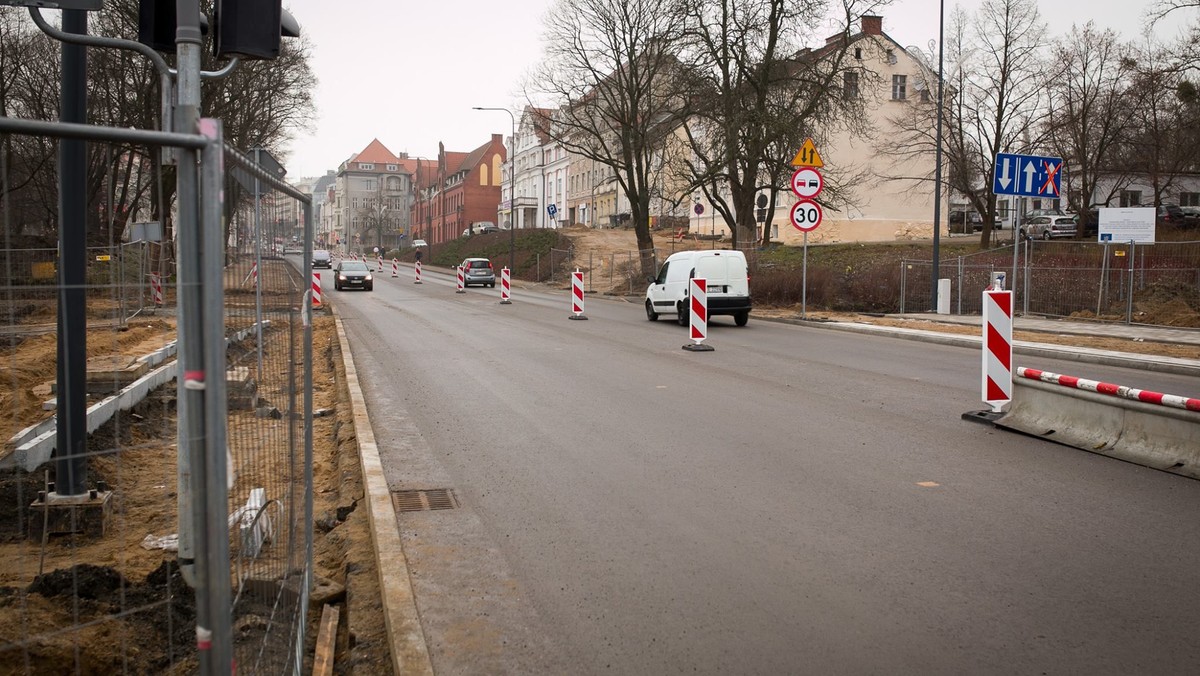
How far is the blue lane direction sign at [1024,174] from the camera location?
1859 cm

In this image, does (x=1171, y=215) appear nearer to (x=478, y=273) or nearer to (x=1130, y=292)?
(x=1130, y=292)

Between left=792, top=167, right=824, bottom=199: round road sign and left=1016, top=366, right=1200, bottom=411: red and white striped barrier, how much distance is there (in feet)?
45.1

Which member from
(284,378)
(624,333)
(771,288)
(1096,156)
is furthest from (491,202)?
(284,378)

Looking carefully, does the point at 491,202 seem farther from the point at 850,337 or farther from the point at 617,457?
the point at 617,457

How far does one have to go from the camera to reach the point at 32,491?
20.1 feet

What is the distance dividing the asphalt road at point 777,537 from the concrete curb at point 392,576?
0.29ft

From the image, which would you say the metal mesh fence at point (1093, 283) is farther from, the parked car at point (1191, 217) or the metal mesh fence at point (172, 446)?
the parked car at point (1191, 217)

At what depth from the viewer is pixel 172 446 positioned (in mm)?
3895

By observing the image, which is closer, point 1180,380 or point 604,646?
point 604,646

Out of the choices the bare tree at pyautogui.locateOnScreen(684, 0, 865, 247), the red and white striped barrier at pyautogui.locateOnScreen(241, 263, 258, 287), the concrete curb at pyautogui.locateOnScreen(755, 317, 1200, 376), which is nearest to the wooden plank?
the red and white striped barrier at pyautogui.locateOnScreen(241, 263, 258, 287)

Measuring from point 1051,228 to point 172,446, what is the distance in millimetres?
51636

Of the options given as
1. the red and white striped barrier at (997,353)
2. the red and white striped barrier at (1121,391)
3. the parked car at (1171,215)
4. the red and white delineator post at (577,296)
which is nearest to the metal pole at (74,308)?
the red and white striped barrier at (1121,391)

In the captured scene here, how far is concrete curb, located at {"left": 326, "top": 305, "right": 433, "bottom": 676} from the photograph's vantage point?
3934mm

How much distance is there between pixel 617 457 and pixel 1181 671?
15.1ft
